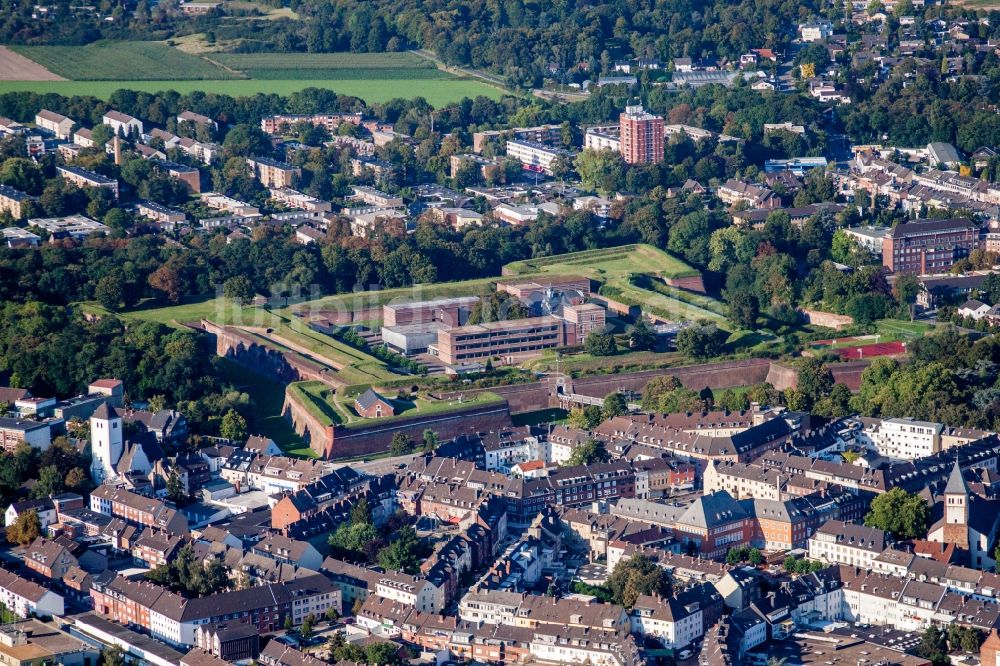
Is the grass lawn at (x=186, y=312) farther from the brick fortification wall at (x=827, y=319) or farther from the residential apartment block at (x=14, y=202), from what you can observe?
the brick fortification wall at (x=827, y=319)

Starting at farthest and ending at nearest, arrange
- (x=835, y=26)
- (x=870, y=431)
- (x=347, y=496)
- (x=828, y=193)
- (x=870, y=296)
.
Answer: (x=835, y=26)
(x=828, y=193)
(x=870, y=296)
(x=870, y=431)
(x=347, y=496)

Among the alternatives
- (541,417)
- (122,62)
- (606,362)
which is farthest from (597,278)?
(122,62)

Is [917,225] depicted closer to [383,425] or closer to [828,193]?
[828,193]

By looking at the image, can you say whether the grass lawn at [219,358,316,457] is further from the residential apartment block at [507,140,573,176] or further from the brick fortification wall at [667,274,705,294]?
the residential apartment block at [507,140,573,176]

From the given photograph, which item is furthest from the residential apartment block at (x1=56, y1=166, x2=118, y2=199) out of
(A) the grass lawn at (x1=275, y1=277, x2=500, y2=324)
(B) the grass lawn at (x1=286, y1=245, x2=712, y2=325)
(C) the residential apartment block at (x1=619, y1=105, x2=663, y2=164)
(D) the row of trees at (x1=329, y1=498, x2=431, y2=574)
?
(D) the row of trees at (x1=329, y1=498, x2=431, y2=574)

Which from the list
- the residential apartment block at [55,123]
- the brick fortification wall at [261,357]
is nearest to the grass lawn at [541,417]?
the brick fortification wall at [261,357]

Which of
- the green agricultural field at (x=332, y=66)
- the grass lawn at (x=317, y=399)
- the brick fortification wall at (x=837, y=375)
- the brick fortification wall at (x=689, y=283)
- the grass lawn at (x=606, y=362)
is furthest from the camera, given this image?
the green agricultural field at (x=332, y=66)

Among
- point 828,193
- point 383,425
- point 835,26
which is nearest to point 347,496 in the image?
point 383,425
